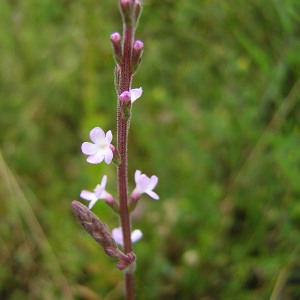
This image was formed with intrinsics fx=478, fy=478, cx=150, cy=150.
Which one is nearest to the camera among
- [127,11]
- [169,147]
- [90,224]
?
[127,11]

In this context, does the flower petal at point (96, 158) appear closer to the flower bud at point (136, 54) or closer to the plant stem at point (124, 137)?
the plant stem at point (124, 137)

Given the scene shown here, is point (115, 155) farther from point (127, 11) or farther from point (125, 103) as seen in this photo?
point (127, 11)

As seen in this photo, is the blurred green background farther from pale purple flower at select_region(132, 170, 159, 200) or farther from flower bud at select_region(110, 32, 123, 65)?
flower bud at select_region(110, 32, 123, 65)

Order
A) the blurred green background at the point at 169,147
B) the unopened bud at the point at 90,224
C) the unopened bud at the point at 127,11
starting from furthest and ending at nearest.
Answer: the blurred green background at the point at 169,147 < the unopened bud at the point at 90,224 < the unopened bud at the point at 127,11

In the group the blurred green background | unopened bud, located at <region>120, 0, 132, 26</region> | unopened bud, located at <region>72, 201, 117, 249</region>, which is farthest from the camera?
the blurred green background

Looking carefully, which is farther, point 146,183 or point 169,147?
point 169,147

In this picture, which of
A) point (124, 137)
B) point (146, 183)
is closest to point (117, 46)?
point (124, 137)

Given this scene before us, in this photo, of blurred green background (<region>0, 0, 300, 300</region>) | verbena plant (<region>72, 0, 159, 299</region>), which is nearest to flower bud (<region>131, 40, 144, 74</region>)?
verbena plant (<region>72, 0, 159, 299</region>)

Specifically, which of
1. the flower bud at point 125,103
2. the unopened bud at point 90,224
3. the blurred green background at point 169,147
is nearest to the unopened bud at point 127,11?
the flower bud at point 125,103

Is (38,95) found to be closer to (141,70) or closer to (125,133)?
(141,70)
